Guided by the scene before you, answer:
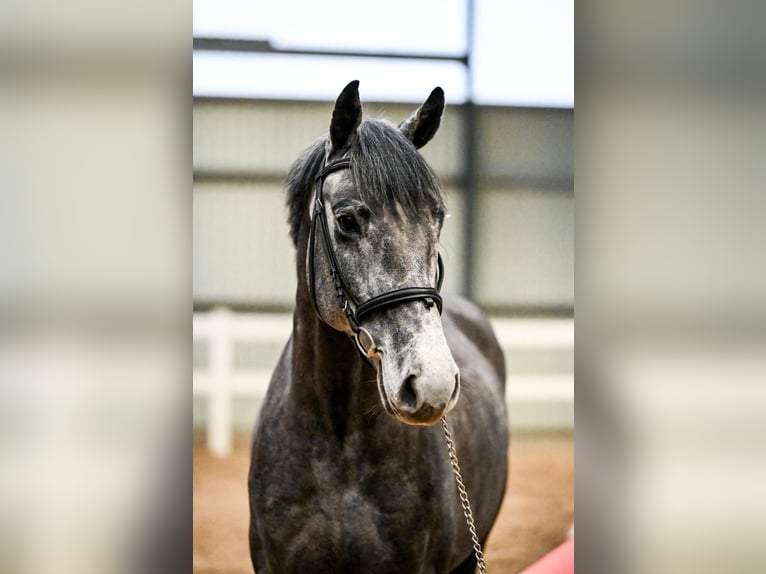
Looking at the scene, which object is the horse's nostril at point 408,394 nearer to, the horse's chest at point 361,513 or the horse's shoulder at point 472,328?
the horse's chest at point 361,513

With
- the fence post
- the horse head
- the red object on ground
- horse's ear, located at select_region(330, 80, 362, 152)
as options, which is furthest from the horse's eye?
the red object on ground

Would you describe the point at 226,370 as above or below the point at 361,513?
above

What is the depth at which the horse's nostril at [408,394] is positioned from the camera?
58.9 inches

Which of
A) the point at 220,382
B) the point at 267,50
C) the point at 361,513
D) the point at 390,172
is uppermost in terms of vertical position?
the point at 267,50

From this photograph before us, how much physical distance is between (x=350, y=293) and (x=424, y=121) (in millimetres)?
447

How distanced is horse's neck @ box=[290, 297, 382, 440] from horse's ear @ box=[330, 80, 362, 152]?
367 mm

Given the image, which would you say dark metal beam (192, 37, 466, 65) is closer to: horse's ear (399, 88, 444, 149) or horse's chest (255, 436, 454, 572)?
horse's ear (399, 88, 444, 149)

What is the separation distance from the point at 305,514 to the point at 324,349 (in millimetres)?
374

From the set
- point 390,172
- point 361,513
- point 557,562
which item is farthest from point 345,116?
point 557,562

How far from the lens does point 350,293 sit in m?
1.61

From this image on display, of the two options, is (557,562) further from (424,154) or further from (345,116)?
(345,116)
